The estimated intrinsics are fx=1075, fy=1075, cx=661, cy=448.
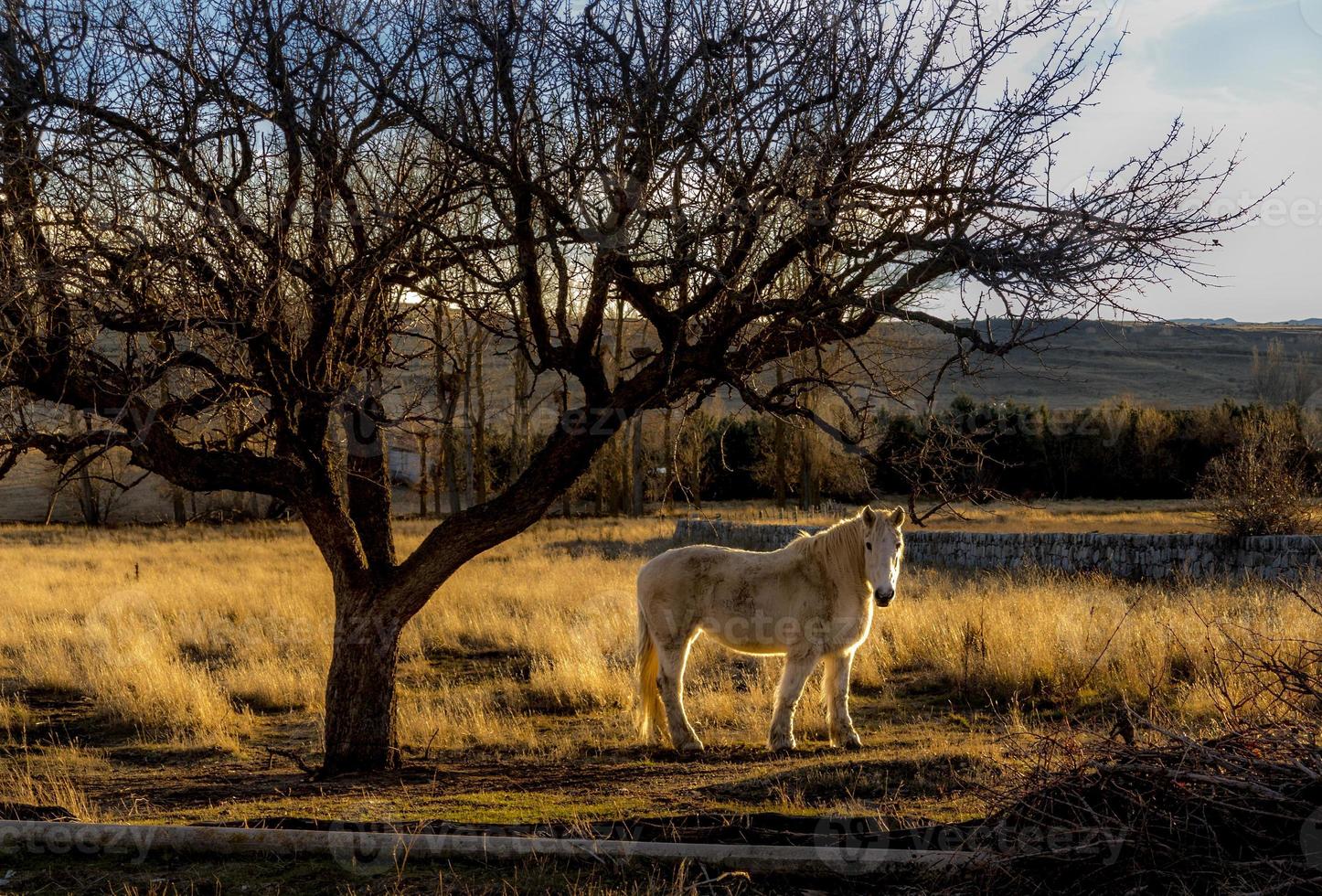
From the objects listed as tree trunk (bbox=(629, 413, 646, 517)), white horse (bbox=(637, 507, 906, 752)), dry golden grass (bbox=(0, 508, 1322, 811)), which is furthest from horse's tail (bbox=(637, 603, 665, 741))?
tree trunk (bbox=(629, 413, 646, 517))

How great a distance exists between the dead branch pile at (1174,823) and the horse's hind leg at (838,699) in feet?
12.5

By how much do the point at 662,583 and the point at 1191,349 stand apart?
9992cm

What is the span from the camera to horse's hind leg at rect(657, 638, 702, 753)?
8.63 m

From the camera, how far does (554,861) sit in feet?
16.4

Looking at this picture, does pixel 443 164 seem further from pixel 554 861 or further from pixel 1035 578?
pixel 1035 578

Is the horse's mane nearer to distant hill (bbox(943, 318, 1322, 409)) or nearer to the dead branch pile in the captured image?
the dead branch pile

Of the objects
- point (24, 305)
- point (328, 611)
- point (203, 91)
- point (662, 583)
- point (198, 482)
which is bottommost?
point (328, 611)

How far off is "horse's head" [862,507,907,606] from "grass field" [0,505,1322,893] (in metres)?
1.19

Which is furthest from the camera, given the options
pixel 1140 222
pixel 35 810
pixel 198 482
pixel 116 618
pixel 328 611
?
pixel 328 611

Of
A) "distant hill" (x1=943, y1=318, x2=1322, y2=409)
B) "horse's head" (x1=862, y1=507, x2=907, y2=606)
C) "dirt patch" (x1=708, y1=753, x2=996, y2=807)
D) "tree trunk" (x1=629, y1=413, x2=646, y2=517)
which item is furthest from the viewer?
"distant hill" (x1=943, y1=318, x2=1322, y2=409)

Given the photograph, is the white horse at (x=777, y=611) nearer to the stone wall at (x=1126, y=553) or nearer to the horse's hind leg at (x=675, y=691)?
the horse's hind leg at (x=675, y=691)

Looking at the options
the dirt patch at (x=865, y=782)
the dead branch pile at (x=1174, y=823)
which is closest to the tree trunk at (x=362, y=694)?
the dirt patch at (x=865, y=782)

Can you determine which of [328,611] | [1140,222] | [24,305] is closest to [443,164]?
[24,305]

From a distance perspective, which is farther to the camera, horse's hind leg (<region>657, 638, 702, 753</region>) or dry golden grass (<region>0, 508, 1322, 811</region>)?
dry golden grass (<region>0, 508, 1322, 811</region>)
